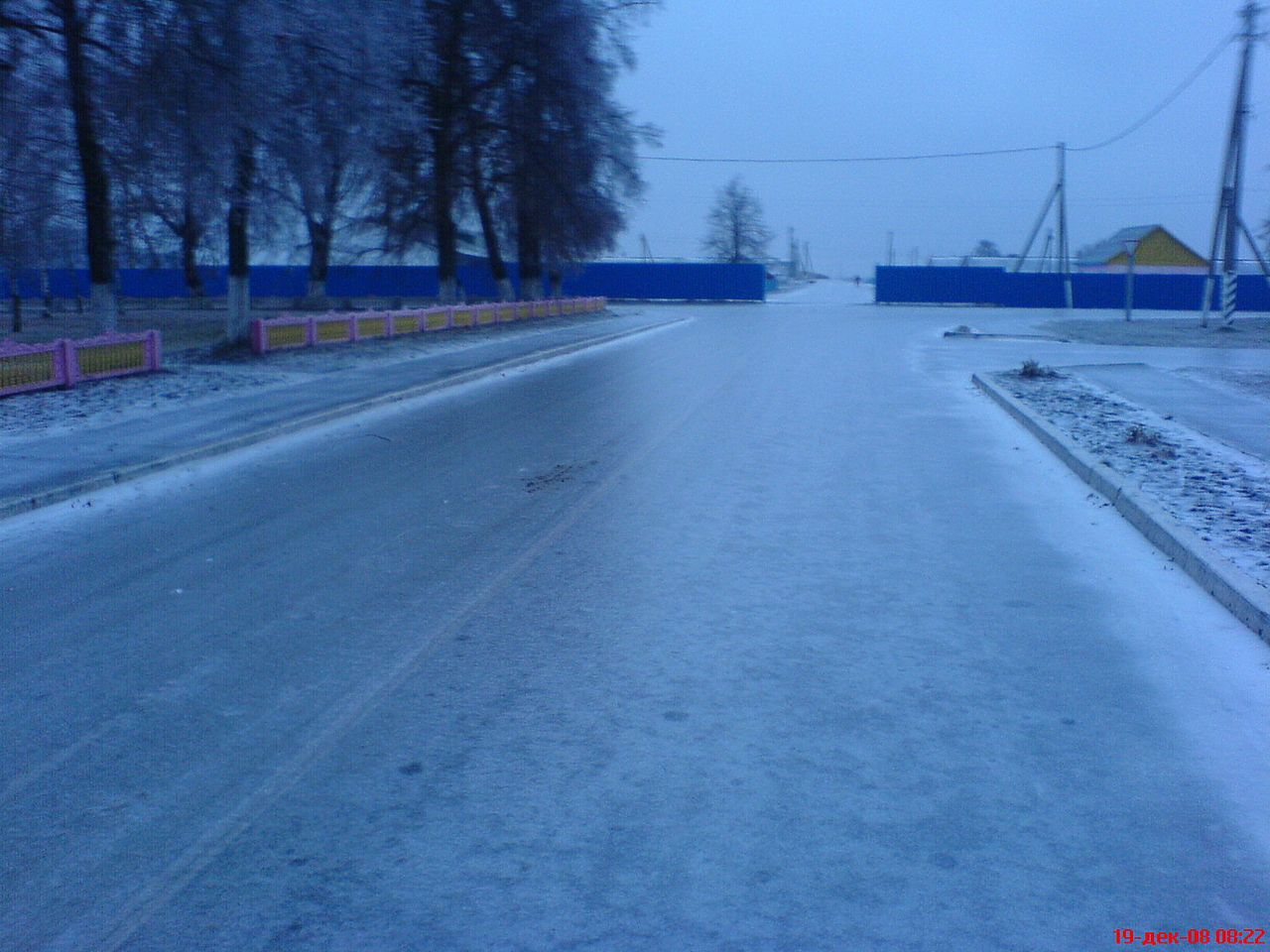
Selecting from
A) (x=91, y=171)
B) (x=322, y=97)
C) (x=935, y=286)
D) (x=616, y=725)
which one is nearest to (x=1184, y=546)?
(x=616, y=725)

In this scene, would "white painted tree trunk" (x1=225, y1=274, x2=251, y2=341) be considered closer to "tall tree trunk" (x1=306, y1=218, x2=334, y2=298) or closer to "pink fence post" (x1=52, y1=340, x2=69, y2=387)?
"pink fence post" (x1=52, y1=340, x2=69, y2=387)

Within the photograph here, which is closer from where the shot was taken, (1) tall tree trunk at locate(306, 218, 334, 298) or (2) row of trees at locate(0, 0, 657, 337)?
(2) row of trees at locate(0, 0, 657, 337)

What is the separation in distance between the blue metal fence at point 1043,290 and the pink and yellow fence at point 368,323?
3358 centimetres

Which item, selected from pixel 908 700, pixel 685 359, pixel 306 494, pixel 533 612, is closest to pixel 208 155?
pixel 306 494

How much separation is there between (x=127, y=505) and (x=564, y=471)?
385 cm

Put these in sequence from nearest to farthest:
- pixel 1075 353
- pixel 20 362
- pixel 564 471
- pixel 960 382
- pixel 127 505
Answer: pixel 127 505, pixel 564 471, pixel 20 362, pixel 960 382, pixel 1075 353

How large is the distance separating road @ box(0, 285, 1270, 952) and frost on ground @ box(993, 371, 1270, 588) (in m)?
0.61

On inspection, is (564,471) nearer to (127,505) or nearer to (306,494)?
(306,494)

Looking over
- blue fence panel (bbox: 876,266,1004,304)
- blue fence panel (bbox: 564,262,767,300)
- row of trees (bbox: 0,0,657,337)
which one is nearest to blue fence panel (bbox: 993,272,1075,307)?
blue fence panel (bbox: 876,266,1004,304)

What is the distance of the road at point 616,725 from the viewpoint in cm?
377

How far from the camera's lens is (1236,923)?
366 cm

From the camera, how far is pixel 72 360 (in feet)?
56.0

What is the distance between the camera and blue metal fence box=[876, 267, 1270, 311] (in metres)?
64.1

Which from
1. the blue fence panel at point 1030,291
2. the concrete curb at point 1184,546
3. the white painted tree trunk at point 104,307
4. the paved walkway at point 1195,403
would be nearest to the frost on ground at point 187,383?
the white painted tree trunk at point 104,307
